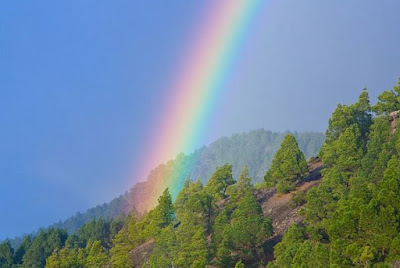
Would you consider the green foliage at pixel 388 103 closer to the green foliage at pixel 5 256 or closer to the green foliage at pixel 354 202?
the green foliage at pixel 354 202

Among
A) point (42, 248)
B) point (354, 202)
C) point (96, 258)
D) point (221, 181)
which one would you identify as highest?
point (42, 248)

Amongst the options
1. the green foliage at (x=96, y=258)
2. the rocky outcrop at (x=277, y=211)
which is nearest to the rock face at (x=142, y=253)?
the rocky outcrop at (x=277, y=211)

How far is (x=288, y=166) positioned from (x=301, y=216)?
10.9 meters

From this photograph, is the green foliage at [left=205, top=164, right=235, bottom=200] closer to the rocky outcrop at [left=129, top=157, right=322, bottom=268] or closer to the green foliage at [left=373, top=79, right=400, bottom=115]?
the rocky outcrop at [left=129, top=157, right=322, bottom=268]

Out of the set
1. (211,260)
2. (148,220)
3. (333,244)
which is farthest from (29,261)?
(333,244)

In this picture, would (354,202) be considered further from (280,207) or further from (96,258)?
(96,258)

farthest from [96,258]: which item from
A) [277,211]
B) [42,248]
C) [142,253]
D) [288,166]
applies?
[42,248]

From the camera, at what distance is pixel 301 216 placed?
5981 cm

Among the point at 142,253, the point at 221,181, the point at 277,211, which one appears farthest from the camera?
the point at 221,181

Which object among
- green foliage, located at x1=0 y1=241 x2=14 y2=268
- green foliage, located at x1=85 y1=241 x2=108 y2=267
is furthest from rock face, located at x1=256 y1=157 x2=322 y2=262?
green foliage, located at x1=0 y1=241 x2=14 y2=268

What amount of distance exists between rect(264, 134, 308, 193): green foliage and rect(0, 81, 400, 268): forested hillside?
14cm

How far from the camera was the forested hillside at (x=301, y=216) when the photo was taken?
123 feet

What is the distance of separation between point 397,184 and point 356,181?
589 inches

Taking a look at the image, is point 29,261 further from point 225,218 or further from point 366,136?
point 366,136
